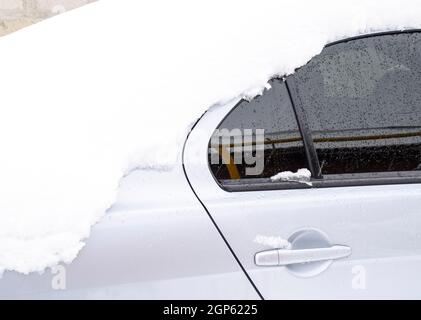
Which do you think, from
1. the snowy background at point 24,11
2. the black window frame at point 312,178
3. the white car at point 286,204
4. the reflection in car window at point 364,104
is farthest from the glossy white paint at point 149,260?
the snowy background at point 24,11

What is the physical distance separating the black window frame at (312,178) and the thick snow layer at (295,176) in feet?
0.04

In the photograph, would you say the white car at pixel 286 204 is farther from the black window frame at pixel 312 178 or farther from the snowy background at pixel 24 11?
the snowy background at pixel 24 11

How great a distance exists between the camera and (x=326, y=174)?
73.2 inches

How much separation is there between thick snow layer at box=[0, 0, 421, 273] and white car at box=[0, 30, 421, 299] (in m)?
0.05

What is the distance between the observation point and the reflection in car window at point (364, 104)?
6.16ft

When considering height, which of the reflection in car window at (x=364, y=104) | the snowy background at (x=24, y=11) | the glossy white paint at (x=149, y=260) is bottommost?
the glossy white paint at (x=149, y=260)

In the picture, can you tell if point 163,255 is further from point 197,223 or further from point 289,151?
point 289,151

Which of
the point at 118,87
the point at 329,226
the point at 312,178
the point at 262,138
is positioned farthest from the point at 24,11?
the point at 329,226

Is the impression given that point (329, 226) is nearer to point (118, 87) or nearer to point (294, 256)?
point (294, 256)

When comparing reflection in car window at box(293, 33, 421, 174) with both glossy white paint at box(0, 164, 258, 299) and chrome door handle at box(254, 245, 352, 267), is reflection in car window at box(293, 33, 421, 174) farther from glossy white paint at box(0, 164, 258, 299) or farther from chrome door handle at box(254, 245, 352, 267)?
glossy white paint at box(0, 164, 258, 299)

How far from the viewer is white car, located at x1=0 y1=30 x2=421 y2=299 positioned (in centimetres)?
171

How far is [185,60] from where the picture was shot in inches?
74.9

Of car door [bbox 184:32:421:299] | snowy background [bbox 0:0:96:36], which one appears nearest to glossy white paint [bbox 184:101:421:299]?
car door [bbox 184:32:421:299]
